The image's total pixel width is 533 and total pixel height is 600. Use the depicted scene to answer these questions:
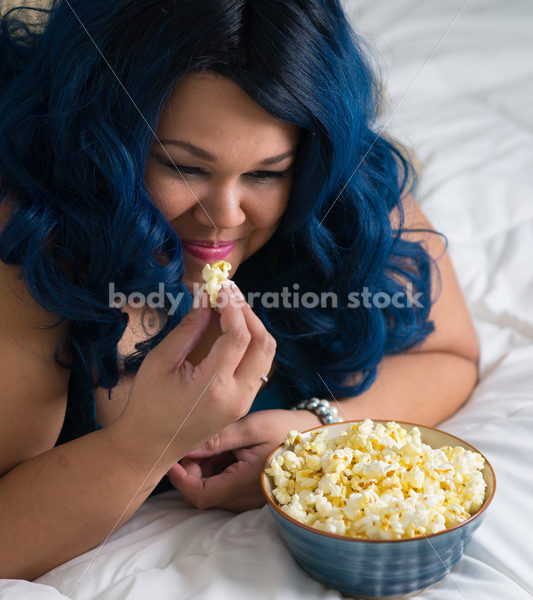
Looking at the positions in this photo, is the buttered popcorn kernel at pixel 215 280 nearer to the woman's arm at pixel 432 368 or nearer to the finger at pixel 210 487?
the finger at pixel 210 487

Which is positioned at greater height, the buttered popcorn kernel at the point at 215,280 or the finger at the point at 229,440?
the buttered popcorn kernel at the point at 215,280

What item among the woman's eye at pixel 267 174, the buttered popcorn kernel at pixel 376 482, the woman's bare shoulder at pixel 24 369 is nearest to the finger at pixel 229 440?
the buttered popcorn kernel at pixel 376 482

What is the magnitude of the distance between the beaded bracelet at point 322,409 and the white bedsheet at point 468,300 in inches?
8.8

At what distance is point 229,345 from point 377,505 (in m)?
0.27

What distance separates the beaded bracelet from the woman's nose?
391mm

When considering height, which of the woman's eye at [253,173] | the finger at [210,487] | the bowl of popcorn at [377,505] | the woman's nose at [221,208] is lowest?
the finger at [210,487]

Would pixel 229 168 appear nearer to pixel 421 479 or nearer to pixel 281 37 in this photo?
pixel 281 37

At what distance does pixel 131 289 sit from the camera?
111 cm

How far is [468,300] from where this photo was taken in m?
1.67

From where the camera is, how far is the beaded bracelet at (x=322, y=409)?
1.28 metres

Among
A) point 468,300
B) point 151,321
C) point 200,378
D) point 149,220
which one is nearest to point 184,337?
point 200,378

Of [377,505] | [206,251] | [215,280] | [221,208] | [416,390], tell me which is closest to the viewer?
[377,505]

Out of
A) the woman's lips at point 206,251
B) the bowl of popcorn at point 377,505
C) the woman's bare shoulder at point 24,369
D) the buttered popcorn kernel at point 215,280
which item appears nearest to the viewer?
the bowl of popcorn at point 377,505

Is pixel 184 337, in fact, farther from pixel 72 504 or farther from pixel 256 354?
pixel 72 504
